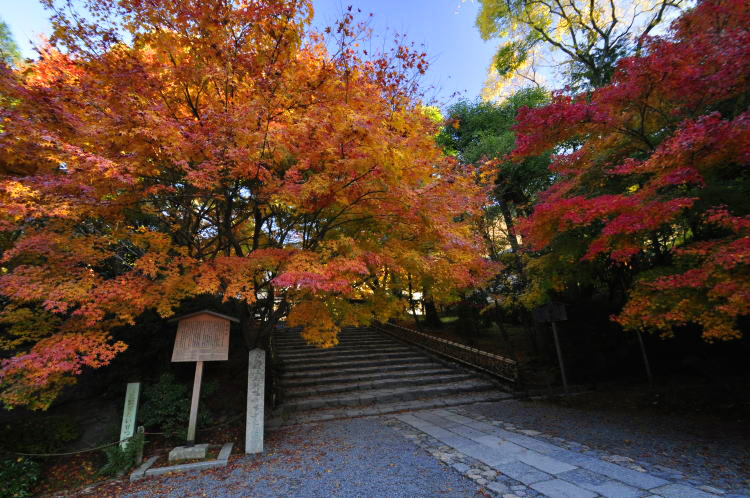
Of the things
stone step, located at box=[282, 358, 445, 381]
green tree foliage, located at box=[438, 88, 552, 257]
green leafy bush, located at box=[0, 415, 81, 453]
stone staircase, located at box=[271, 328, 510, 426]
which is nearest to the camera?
green leafy bush, located at box=[0, 415, 81, 453]

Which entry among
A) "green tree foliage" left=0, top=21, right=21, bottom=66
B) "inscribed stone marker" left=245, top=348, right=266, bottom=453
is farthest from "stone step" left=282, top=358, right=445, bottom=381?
"green tree foliage" left=0, top=21, right=21, bottom=66

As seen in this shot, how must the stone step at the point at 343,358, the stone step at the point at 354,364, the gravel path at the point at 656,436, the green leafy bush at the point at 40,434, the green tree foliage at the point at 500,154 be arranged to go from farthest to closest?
the green tree foliage at the point at 500,154 → the stone step at the point at 343,358 → the stone step at the point at 354,364 → the green leafy bush at the point at 40,434 → the gravel path at the point at 656,436

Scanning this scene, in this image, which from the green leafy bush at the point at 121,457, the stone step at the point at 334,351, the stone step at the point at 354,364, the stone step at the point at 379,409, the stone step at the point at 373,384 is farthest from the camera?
the stone step at the point at 334,351

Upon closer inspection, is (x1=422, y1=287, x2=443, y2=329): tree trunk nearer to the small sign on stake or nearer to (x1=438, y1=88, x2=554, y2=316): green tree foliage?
(x1=438, y1=88, x2=554, y2=316): green tree foliage

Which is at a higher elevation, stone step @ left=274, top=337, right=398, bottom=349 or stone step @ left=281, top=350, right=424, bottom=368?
stone step @ left=274, top=337, right=398, bottom=349

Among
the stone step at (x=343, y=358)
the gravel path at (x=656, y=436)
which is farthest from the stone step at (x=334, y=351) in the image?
the gravel path at (x=656, y=436)

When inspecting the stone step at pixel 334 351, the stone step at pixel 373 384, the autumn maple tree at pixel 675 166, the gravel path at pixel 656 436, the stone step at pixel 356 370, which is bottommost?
the gravel path at pixel 656 436

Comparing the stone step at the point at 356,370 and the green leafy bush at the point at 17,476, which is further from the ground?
the stone step at the point at 356,370

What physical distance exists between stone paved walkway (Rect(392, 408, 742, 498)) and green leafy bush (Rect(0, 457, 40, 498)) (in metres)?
6.07

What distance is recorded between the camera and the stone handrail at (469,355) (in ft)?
30.9

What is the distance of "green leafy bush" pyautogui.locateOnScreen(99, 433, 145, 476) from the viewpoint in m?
5.04

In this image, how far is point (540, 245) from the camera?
6797 millimetres

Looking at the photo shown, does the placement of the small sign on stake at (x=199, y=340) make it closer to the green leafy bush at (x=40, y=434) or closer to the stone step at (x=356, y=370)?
the green leafy bush at (x=40, y=434)

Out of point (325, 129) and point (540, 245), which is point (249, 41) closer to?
point (325, 129)
